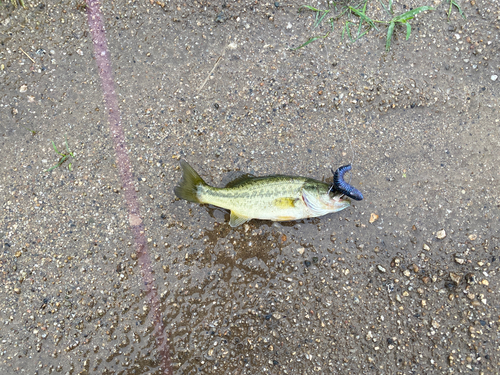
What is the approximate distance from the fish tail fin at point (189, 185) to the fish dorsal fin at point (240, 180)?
1.08 ft

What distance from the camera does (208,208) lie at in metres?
3.76

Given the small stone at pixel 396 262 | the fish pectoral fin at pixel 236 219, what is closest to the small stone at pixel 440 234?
the small stone at pixel 396 262

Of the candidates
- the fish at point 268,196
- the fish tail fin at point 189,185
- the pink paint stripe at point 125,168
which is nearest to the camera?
the fish at point 268,196

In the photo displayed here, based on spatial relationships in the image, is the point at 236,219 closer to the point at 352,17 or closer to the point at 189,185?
the point at 189,185

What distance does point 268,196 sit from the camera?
3.46m

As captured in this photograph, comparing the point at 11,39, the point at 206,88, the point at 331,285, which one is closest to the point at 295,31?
the point at 206,88

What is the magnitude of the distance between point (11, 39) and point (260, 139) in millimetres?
3441

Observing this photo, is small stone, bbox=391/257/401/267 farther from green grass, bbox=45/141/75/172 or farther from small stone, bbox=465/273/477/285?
green grass, bbox=45/141/75/172

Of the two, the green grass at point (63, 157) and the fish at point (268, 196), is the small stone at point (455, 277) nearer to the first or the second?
the fish at point (268, 196)

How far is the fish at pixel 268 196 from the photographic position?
11.2 ft

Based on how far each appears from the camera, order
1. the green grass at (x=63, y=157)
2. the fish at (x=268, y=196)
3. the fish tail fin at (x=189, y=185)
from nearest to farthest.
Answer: the fish at (x=268, y=196) → the fish tail fin at (x=189, y=185) → the green grass at (x=63, y=157)

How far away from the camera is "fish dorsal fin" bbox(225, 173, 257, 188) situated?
3604mm

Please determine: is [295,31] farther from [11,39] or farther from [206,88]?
[11,39]

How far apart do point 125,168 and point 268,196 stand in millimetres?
1862
